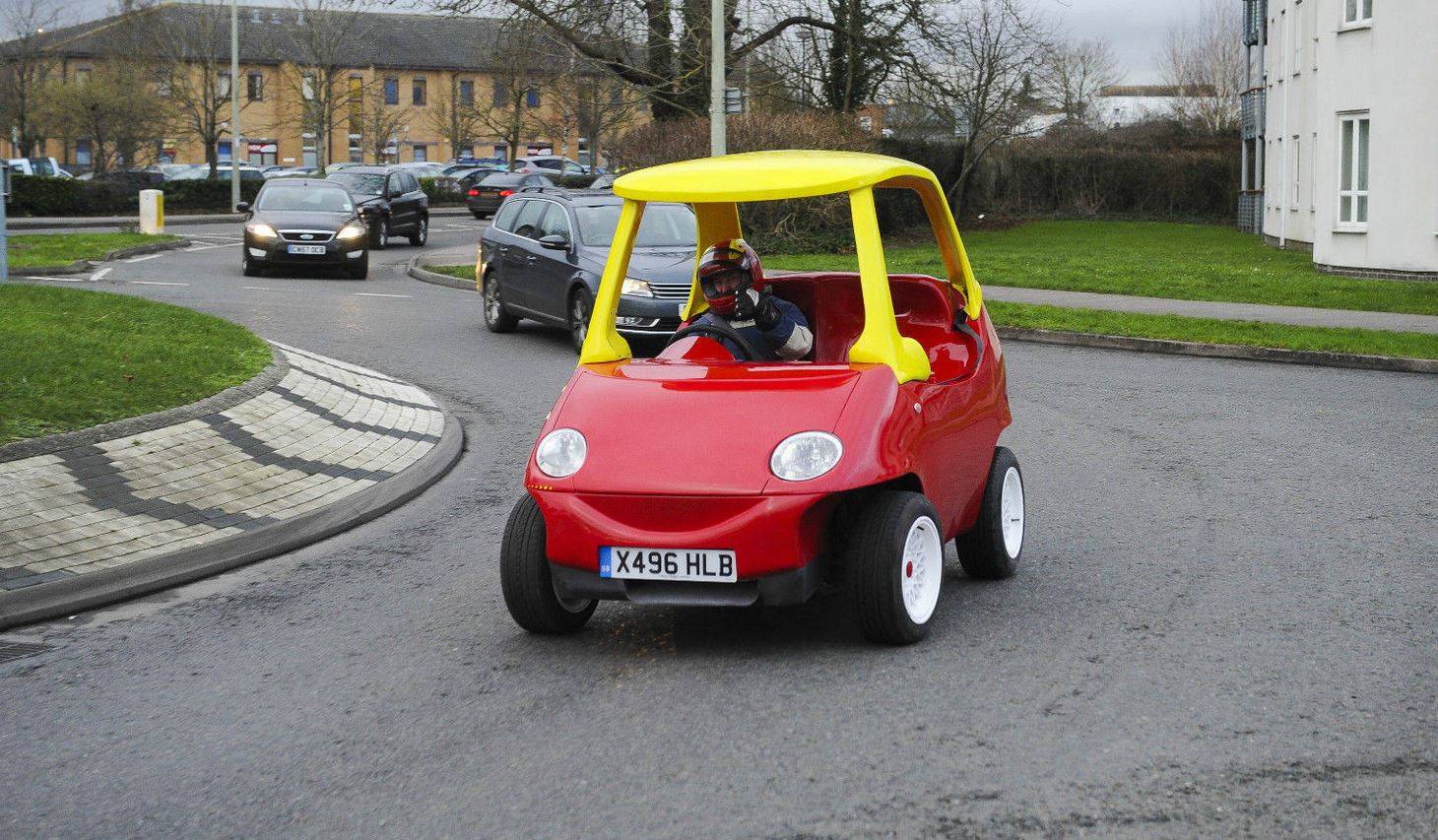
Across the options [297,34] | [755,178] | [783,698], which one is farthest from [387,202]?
[297,34]

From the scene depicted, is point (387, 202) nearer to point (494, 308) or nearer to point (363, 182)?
point (363, 182)

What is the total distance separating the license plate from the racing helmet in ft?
4.84

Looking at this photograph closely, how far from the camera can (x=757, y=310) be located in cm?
685

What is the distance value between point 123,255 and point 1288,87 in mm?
26682

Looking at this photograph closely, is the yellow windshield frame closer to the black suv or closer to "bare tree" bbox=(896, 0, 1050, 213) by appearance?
the black suv

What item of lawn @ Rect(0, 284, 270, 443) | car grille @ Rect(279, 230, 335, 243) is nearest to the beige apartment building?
car grille @ Rect(279, 230, 335, 243)

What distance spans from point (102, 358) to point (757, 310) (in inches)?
234

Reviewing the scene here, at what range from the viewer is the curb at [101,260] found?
25016mm

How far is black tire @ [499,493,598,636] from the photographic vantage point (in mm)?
6004

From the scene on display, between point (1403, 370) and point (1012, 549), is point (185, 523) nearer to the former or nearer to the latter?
point (1012, 549)

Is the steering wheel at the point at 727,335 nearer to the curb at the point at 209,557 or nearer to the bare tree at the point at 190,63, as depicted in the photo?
the curb at the point at 209,557

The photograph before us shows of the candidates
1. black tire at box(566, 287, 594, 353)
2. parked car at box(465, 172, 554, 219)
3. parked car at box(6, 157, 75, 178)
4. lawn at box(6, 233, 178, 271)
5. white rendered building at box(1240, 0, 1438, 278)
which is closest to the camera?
black tire at box(566, 287, 594, 353)

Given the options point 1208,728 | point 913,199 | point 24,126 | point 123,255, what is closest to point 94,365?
point 1208,728

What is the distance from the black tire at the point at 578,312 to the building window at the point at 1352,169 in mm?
18025
